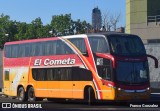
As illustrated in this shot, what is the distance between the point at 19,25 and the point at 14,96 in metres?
83.4

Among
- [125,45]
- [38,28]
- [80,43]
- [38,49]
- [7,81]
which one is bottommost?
[7,81]

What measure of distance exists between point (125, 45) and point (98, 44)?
1628mm

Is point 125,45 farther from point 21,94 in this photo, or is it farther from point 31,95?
point 21,94

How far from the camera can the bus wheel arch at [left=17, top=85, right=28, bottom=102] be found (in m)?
35.9

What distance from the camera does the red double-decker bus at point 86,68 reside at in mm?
28969

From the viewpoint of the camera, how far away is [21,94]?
1435 inches

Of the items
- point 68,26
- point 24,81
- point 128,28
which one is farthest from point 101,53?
point 68,26

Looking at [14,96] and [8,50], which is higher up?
[8,50]

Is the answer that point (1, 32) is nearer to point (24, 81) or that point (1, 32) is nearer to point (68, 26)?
point (68, 26)

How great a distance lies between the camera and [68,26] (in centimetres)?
11631

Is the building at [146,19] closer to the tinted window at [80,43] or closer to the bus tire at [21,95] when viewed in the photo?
the bus tire at [21,95]

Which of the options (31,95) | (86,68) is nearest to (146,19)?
(31,95)

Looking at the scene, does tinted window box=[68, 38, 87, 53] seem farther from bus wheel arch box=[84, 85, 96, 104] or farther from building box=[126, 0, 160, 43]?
building box=[126, 0, 160, 43]

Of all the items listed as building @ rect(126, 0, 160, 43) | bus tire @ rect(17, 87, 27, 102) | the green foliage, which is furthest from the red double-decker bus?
the green foliage
